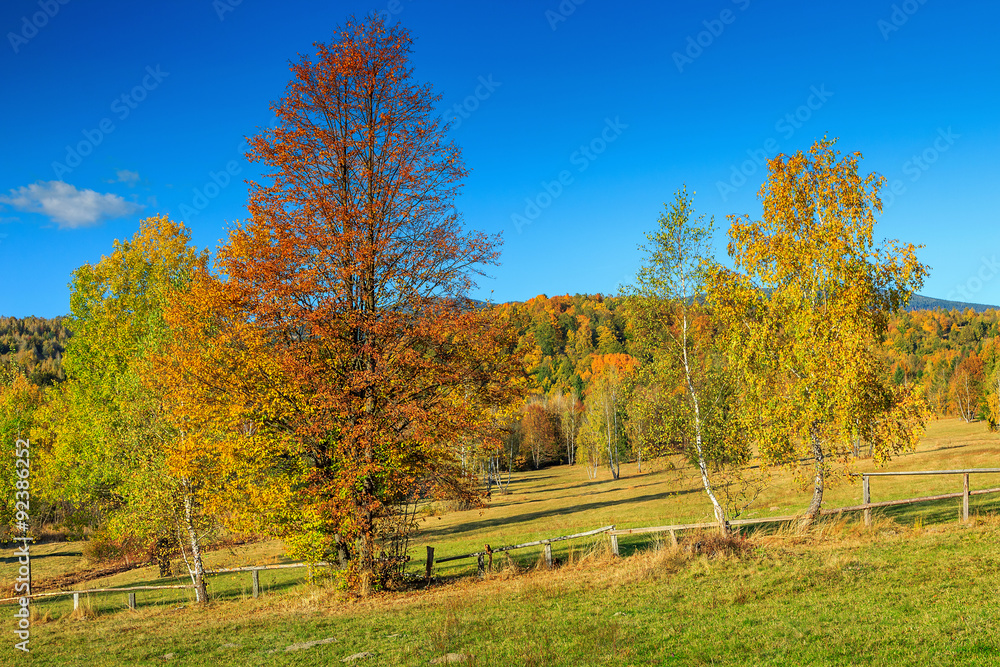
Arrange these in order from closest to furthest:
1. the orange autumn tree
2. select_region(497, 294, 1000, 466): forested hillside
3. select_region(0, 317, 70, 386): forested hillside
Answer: the orange autumn tree → select_region(497, 294, 1000, 466): forested hillside → select_region(0, 317, 70, 386): forested hillside

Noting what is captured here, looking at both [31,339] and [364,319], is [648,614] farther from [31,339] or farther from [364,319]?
[31,339]

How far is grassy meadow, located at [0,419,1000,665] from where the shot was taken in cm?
791

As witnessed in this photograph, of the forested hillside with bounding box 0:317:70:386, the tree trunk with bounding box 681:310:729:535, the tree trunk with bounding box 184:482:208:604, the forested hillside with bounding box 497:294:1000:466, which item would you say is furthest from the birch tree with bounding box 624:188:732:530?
the forested hillside with bounding box 0:317:70:386

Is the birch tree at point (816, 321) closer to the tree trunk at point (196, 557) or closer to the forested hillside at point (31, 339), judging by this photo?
the tree trunk at point (196, 557)

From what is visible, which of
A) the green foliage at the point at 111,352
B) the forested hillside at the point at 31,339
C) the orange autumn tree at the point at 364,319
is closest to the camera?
the orange autumn tree at the point at 364,319

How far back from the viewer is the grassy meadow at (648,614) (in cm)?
791

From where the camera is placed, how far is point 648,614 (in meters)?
10.0

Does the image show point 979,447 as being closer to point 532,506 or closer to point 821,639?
point 532,506

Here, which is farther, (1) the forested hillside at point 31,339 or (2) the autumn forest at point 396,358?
(1) the forested hillside at point 31,339

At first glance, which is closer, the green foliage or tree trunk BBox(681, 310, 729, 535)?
tree trunk BBox(681, 310, 729, 535)

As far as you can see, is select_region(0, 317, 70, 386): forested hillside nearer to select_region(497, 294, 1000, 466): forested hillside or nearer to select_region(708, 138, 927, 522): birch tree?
select_region(497, 294, 1000, 466): forested hillside

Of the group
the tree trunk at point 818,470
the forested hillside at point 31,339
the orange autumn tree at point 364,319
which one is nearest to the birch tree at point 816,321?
the tree trunk at point 818,470

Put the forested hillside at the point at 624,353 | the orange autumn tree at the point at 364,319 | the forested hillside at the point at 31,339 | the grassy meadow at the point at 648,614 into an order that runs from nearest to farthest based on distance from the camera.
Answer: the grassy meadow at the point at 648,614
the orange autumn tree at the point at 364,319
the forested hillside at the point at 624,353
the forested hillside at the point at 31,339

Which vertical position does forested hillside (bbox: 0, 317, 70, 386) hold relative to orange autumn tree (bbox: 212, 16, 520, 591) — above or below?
above
